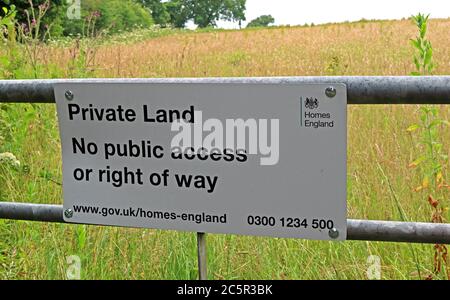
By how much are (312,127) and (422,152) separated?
2261 millimetres

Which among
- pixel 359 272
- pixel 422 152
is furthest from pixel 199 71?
pixel 359 272

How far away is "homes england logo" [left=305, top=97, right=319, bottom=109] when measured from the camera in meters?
1.59

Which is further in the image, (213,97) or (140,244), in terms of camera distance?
(140,244)

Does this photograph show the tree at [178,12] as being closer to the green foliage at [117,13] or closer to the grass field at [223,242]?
the green foliage at [117,13]

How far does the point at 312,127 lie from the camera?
1604 millimetres

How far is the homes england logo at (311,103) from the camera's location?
1.59m

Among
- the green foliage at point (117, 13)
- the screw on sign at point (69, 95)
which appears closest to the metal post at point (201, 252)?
the screw on sign at point (69, 95)

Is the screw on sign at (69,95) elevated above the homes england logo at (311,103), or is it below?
Result: above

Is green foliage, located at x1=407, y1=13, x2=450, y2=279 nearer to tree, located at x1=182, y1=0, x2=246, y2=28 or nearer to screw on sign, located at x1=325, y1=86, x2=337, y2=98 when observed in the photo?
screw on sign, located at x1=325, y1=86, x2=337, y2=98

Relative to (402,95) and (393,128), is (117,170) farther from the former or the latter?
(393,128)

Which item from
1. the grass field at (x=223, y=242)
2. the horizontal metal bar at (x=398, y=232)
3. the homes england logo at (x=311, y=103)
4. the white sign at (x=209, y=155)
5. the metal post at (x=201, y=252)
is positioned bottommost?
the grass field at (x=223, y=242)

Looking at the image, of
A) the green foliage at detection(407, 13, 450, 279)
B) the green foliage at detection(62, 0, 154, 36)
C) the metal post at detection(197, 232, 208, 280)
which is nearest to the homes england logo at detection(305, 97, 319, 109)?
the metal post at detection(197, 232, 208, 280)

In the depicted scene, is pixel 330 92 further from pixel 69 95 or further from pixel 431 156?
pixel 431 156

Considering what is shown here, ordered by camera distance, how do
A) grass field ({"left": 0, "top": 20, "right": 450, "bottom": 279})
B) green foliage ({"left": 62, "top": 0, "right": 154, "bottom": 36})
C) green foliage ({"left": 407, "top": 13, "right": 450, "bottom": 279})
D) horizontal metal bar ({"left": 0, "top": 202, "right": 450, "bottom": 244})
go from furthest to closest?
green foliage ({"left": 62, "top": 0, "right": 154, "bottom": 36}) < grass field ({"left": 0, "top": 20, "right": 450, "bottom": 279}) < green foliage ({"left": 407, "top": 13, "right": 450, "bottom": 279}) < horizontal metal bar ({"left": 0, "top": 202, "right": 450, "bottom": 244})
